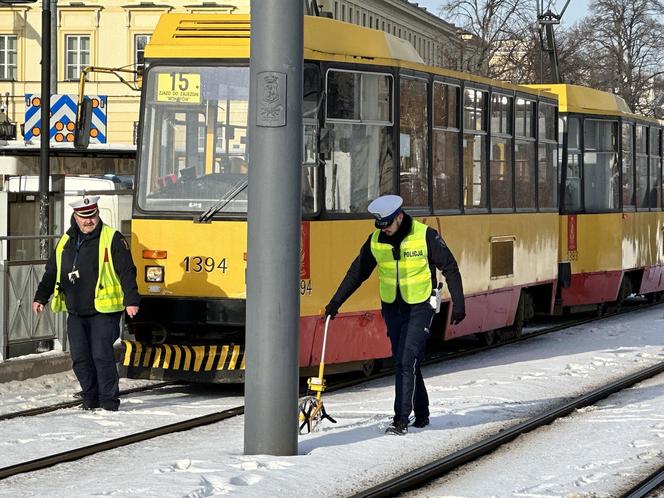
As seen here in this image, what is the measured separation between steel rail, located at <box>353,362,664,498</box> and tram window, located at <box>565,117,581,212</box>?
823 centimetres

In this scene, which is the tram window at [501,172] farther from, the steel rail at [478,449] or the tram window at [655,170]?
the tram window at [655,170]

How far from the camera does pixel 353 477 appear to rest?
952 centimetres

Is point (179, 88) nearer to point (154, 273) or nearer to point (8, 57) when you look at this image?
point (154, 273)

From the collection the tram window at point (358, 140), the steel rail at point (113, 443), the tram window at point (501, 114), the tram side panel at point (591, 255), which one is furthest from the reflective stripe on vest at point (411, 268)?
the tram side panel at point (591, 255)

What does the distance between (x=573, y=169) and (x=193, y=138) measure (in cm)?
1009

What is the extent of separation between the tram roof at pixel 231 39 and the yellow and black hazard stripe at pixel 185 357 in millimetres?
2436

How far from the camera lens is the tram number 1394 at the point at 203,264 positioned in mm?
13602

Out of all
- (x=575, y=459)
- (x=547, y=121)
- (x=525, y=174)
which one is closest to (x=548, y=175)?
(x=547, y=121)

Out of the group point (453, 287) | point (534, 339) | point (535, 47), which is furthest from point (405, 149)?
point (535, 47)

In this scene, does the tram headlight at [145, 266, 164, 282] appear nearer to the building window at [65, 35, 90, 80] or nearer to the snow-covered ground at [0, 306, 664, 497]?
the snow-covered ground at [0, 306, 664, 497]

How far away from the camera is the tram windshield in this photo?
13812 mm

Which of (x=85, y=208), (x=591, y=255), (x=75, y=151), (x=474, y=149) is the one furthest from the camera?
(x=591, y=255)

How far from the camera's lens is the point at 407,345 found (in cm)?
1112

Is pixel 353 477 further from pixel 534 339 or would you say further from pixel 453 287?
pixel 534 339
